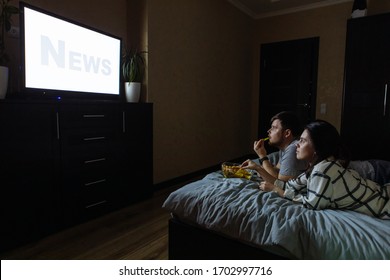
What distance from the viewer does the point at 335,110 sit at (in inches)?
157

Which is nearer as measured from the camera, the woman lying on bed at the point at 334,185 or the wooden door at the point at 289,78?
the woman lying on bed at the point at 334,185

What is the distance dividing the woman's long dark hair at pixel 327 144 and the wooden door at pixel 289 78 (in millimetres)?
3251

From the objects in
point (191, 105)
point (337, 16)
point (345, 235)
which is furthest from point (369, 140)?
point (345, 235)

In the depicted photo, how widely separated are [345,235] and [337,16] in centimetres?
398

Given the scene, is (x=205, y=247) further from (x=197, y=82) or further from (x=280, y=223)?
(x=197, y=82)

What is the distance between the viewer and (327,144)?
1.15 metres

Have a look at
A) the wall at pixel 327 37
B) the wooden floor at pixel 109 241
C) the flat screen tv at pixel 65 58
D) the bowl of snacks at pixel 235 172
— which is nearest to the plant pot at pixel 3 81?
the flat screen tv at pixel 65 58

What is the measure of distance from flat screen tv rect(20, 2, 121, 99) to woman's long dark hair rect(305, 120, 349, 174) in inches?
71.8

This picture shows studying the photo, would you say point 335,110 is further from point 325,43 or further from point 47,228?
point 47,228

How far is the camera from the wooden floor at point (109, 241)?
1.63m

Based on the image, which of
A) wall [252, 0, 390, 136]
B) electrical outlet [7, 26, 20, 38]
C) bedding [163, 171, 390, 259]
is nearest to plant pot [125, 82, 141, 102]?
electrical outlet [7, 26, 20, 38]

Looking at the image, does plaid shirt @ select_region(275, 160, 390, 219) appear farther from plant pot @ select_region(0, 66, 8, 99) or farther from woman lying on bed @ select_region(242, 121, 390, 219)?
plant pot @ select_region(0, 66, 8, 99)

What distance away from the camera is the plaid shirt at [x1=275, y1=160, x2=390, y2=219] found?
1.06m

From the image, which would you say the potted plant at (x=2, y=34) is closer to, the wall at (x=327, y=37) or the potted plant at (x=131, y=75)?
the potted plant at (x=131, y=75)
